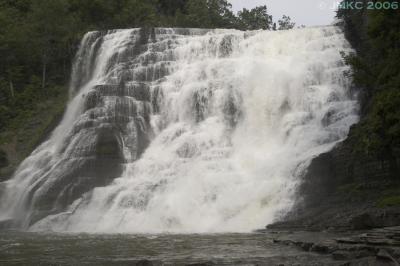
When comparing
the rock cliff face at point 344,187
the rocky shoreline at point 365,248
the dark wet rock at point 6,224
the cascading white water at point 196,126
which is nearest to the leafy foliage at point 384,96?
the rock cliff face at point 344,187

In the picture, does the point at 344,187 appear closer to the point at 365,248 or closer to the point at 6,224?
the point at 365,248

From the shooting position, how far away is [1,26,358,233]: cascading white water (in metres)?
28.1

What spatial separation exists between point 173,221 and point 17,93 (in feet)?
102

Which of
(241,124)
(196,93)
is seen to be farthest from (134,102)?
(241,124)

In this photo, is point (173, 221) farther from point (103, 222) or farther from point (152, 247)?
point (152, 247)

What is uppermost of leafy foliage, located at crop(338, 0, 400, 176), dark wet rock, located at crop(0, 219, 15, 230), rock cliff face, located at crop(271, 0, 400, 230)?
leafy foliage, located at crop(338, 0, 400, 176)

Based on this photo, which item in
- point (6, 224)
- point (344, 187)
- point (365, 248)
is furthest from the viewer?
point (6, 224)

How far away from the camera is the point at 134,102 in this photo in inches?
1556

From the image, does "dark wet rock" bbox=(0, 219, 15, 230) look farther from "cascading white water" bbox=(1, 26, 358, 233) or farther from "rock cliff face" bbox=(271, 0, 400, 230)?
"rock cliff face" bbox=(271, 0, 400, 230)

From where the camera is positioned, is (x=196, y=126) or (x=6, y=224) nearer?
(x=6, y=224)

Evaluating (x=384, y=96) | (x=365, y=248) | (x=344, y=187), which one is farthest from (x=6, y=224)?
(x=365, y=248)

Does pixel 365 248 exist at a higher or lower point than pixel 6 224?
higher

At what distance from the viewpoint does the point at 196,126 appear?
122ft

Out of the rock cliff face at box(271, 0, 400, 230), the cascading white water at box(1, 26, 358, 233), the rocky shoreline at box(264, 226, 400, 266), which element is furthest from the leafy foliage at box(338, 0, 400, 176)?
the rocky shoreline at box(264, 226, 400, 266)
